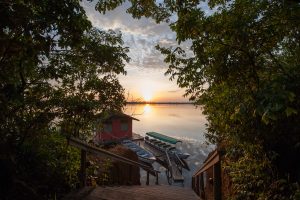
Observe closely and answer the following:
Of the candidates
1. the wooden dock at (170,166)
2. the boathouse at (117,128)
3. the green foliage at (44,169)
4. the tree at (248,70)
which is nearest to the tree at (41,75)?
the green foliage at (44,169)

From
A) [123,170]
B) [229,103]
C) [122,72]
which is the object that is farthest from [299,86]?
[123,170]

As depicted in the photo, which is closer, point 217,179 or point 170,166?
point 217,179

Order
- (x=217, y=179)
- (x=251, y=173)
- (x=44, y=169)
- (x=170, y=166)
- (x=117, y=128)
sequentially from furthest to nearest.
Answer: (x=117, y=128) → (x=170, y=166) → (x=44, y=169) → (x=217, y=179) → (x=251, y=173)

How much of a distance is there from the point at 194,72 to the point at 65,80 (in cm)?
444

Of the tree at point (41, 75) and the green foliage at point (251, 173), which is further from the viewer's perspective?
the green foliage at point (251, 173)

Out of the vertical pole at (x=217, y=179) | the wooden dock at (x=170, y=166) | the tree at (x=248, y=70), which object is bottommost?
the wooden dock at (x=170, y=166)

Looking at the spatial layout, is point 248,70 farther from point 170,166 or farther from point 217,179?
point 170,166

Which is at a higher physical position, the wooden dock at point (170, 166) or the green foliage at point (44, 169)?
the green foliage at point (44, 169)

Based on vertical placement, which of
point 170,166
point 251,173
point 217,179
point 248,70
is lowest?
point 170,166

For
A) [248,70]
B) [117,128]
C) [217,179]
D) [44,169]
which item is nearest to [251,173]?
[217,179]

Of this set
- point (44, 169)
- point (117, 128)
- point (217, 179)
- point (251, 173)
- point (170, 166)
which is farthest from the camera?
point (117, 128)

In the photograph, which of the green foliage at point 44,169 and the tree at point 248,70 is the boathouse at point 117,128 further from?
the tree at point 248,70

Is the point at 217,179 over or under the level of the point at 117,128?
under

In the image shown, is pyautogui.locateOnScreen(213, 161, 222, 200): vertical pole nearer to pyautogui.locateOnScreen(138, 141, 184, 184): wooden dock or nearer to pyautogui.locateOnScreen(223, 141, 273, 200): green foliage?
pyautogui.locateOnScreen(223, 141, 273, 200): green foliage
